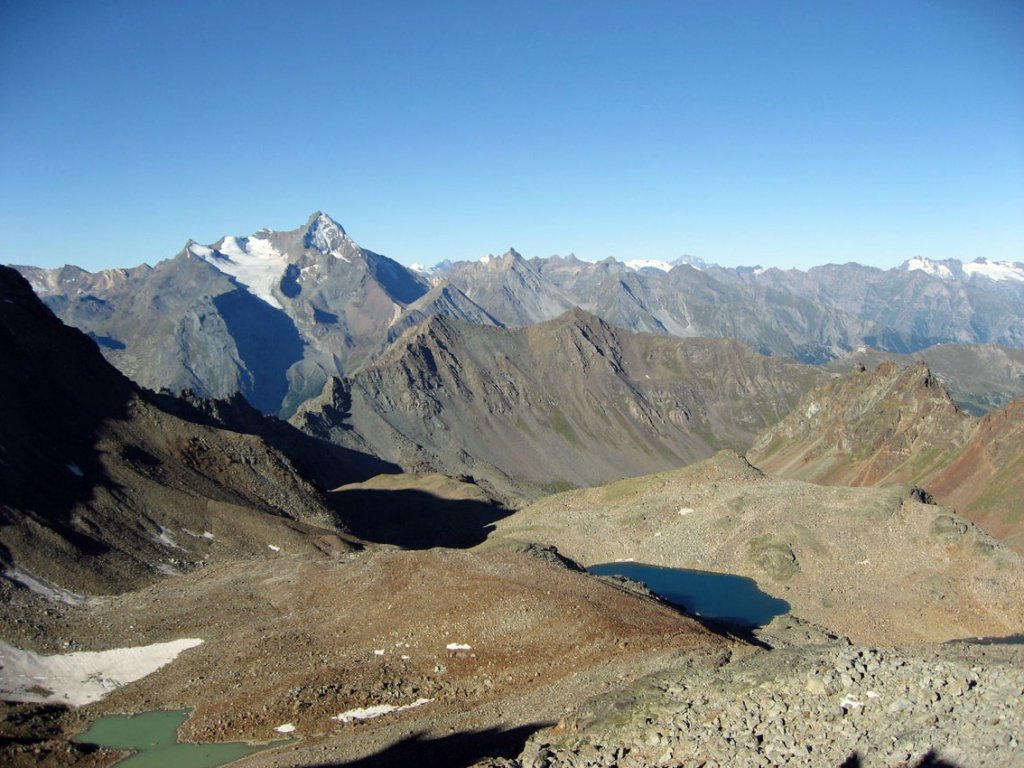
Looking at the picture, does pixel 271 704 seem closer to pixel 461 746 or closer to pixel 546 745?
pixel 461 746

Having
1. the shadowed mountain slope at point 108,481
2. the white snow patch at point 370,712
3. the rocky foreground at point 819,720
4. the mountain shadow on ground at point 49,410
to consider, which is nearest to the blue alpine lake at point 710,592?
the shadowed mountain slope at point 108,481

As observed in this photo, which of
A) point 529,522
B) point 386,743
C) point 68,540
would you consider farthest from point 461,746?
point 529,522

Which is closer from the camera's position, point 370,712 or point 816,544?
point 370,712

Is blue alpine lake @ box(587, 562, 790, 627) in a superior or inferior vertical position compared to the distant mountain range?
inferior

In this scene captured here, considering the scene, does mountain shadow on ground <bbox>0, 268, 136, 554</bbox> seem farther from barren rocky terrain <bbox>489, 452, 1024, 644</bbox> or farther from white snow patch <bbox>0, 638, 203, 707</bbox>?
barren rocky terrain <bbox>489, 452, 1024, 644</bbox>

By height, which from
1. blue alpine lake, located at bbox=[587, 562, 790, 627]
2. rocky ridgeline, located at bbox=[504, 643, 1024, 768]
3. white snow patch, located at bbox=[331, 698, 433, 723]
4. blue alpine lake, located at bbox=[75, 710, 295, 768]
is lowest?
blue alpine lake, located at bbox=[587, 562, 790, 627]

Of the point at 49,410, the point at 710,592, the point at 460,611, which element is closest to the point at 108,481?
the point at 49,410

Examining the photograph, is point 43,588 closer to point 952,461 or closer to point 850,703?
point 850,703

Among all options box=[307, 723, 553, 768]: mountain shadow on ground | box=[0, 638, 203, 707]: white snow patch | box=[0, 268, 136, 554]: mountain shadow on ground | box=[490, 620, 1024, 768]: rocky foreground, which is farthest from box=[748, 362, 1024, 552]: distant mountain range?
box=[0, 268, 136, 554]: mountain shadow on ground
